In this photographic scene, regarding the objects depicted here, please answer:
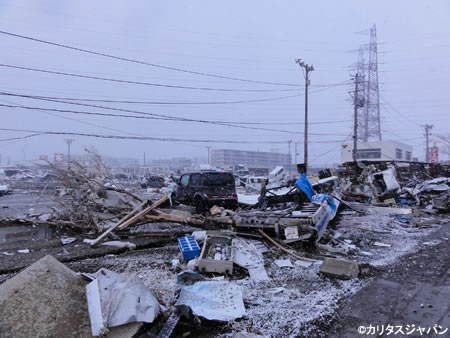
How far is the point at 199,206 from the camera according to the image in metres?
10.6

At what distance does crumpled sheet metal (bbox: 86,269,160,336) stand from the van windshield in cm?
763

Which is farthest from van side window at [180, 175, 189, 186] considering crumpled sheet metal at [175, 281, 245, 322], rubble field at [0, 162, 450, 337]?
crumpled sheet metal at [175, 281, 245, 322]

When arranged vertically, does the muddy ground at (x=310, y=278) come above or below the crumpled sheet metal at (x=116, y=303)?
below

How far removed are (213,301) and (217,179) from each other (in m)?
7.51

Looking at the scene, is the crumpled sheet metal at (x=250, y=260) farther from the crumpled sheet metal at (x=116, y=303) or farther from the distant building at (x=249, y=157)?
the distant building at (x=249, y=157)

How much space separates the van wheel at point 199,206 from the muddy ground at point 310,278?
96.2 inches

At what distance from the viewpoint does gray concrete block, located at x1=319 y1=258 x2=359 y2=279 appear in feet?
15.0

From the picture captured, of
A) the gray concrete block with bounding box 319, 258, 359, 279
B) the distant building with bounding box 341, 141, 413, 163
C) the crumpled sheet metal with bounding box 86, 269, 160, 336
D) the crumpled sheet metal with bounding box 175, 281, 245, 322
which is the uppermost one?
the distant building with bounding box 341, 141, 413, 163

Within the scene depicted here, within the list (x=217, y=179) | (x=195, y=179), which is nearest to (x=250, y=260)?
(x=217, y=179)

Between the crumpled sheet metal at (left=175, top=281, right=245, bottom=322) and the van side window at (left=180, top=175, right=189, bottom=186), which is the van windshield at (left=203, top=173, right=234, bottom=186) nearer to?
the van side window at (left=180, top=175, right=189, bottom=186)

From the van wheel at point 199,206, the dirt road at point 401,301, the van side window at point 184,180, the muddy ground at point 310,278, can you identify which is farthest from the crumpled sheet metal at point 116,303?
the van side window at point 184,180

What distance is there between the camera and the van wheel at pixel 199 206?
10.4 m

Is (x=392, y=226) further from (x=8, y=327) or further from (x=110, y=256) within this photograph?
(x=8, y=327)

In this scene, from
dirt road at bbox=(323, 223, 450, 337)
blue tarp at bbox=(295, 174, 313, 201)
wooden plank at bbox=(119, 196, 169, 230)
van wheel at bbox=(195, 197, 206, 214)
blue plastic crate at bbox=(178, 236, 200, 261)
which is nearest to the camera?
dirt road at bbox=(323, 223, 450, 337)
